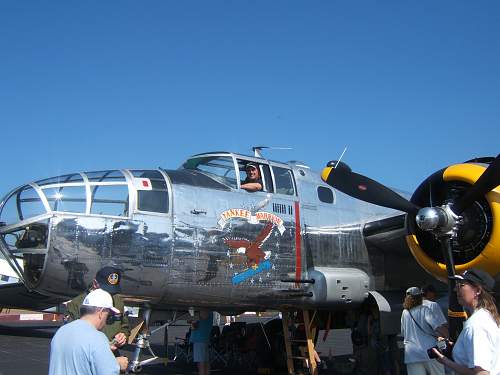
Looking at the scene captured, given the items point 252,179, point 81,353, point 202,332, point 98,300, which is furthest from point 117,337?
point 202,332

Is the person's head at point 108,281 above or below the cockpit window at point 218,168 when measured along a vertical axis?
below

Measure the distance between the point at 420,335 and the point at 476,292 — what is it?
260 centimetres

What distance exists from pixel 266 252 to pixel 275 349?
4413 mm

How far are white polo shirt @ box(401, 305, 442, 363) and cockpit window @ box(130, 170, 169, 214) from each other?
366 centimetres

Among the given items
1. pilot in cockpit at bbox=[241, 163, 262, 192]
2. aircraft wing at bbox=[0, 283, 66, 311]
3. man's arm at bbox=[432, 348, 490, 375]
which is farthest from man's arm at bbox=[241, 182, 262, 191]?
aircraft wing at bbox=[0, 283, 66, 311]

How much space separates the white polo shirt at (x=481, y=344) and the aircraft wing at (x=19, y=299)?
70.2 feet

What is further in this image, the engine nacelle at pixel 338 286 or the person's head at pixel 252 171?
the person's head at pixel 252 171

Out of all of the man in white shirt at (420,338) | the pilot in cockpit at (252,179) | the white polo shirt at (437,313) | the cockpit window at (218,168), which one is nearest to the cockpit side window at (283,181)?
the pilot in cockpit at (252,179)

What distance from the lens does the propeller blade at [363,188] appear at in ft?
28.7

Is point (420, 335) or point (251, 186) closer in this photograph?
point (420, 335)

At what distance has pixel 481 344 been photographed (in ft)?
12.3

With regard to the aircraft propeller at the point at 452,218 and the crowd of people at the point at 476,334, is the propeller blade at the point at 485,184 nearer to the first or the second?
the aircraft propeller at the point at 452,218

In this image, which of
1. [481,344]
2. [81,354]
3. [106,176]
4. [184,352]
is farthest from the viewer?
[184,352]

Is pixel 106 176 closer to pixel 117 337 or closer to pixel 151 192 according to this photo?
pixel 151 192
